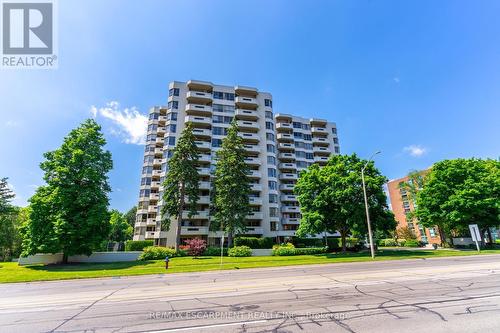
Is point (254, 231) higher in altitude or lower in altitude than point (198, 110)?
lower

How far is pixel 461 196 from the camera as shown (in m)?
34.9

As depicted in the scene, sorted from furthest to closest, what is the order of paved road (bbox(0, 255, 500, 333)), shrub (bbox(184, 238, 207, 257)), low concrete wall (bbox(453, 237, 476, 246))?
low concrete wall (bbox(453, 237, 476, 246)) → shrub (bbox(184, 238, 207, 257)) → paved road (bbox(0, 255, 500, 333))

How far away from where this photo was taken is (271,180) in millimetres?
50844

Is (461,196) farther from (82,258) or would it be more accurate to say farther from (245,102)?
(82,258)

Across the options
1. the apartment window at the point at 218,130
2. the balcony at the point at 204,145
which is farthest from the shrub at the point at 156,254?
the apartment window at the point at 218,130

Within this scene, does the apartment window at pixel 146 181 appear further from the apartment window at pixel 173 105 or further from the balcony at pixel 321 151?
A: the balcony at pixel 321 151

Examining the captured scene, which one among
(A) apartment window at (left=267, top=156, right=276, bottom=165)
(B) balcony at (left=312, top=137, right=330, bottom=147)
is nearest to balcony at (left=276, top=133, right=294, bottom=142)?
(B) balcony at (left=312, top=137, right=330, bottom=147)

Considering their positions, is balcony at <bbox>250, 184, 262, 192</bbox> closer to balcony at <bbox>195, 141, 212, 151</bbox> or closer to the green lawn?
balcony at <bbox>195, 141, 212, 151</bbox>

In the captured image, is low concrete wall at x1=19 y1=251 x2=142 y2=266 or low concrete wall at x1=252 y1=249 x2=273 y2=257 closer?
low concrete wall at x1=19 y1=251 x2=142 y2=266

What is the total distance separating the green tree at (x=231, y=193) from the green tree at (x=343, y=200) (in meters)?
9.41

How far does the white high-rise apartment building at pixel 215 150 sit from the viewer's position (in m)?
46.3

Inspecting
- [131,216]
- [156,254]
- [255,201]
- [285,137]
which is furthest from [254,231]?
[131,216]

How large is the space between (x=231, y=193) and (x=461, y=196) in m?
33.9

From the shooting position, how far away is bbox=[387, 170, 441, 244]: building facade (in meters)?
63.2
